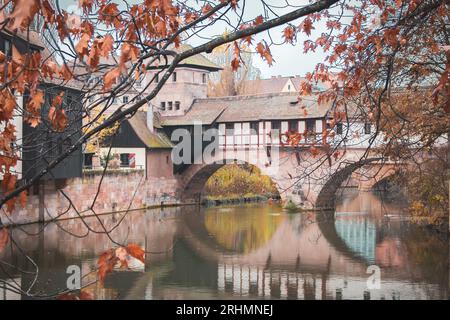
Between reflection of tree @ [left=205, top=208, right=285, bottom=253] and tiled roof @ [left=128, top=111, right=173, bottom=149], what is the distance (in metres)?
4.84

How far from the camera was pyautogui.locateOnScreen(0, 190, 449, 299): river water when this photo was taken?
11438 mm

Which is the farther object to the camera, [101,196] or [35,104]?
[101,196]

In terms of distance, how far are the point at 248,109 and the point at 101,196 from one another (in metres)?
8.35

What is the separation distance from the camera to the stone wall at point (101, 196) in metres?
20.3

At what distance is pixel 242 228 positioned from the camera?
2083 centimetres

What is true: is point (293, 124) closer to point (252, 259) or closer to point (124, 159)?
point (124, 159)

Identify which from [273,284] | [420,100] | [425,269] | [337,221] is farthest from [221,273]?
[337,221]

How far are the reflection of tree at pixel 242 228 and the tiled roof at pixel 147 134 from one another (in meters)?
4.84

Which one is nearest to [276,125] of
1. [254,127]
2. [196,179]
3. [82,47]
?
[254,127]

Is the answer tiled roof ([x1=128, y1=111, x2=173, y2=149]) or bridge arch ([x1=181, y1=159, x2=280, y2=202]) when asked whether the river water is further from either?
bridge arch ([x1=181, y1=159, x2=280, y2=202])

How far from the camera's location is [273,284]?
40.8ft

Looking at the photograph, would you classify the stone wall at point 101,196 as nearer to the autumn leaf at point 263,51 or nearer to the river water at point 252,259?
the river water at point 252,259

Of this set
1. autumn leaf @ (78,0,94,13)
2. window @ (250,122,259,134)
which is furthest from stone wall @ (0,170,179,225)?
autumn leaf @ (78,0,94,13)
